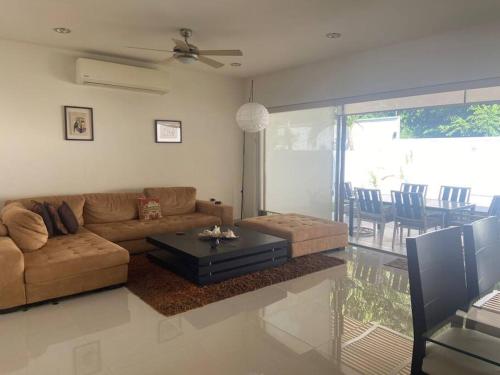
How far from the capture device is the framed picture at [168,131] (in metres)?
5.75

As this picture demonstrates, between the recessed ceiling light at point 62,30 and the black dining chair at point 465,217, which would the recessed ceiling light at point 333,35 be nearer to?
the black dining chair at point 465,217

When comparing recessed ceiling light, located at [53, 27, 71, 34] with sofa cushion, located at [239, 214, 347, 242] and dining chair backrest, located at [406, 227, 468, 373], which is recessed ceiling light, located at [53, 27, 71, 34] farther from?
dining chair backrest, located at [406, 227, 468, 373]

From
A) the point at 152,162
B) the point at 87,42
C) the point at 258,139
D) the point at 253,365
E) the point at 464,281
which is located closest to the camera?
the point at 464,281

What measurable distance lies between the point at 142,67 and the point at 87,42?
924 millimetres

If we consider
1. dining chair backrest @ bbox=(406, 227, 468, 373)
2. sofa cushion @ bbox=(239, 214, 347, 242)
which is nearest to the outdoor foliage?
sofa cushion @ bbox=(239, 214, 347, 242)

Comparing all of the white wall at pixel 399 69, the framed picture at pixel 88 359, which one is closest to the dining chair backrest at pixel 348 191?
the white wall at pixel 399 69

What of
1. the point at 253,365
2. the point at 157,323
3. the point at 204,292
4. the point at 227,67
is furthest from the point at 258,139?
the point at 253,365

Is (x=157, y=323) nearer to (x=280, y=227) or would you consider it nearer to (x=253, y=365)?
(x=253, y=365)

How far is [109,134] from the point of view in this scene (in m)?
5.29

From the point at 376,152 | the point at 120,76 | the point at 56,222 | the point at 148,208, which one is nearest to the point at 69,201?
the point at 56,222

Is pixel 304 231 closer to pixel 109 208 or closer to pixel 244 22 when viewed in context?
pixel 244 22

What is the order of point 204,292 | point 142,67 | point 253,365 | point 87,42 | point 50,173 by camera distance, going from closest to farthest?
point 253,365
point 204,292
point 87,42
point 50,173
point 142,67

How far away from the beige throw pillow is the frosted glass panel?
3842mm

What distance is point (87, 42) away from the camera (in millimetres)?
4531
